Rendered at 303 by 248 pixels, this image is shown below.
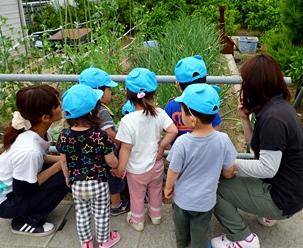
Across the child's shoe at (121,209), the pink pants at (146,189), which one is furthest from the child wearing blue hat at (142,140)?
the child's shoe at (121,209)

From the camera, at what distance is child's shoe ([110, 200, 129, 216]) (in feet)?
8.45

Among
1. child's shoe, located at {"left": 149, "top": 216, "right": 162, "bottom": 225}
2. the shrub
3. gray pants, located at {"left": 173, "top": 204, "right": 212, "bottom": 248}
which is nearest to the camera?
gray pants, located at {"left": 173, "top": 204, "right": 212, "bottom": 248}

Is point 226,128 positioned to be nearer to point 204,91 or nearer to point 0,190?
point 204,91

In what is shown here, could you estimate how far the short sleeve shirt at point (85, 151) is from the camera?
6.50ft

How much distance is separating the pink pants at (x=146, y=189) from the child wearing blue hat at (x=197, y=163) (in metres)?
0.26

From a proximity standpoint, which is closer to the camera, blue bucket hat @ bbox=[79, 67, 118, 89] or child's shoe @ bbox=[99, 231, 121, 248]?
child's shoe @ bbox=[99, 231, 121, 248]

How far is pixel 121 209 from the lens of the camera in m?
2.60

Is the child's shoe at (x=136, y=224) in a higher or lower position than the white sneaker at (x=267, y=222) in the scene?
lower

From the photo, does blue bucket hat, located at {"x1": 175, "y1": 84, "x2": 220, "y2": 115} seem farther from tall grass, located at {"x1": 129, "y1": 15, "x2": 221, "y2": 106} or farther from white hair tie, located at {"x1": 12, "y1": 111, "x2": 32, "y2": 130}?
tall grass, located at {"x1": 129, "y1": 15, "x2": 221, "y2": 106}

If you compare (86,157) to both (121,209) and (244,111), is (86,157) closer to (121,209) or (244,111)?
(121,209)

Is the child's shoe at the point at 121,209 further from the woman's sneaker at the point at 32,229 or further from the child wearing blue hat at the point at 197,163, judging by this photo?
the child wearing blue hat at the point at 197,163

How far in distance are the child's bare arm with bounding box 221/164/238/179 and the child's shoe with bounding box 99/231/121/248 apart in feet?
2.58

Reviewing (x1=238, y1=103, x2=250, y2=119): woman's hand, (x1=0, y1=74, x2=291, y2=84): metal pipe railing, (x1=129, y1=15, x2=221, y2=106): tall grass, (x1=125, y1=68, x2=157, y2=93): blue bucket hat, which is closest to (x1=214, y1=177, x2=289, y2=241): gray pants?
(x1=238, y1=103, x2=250, y2=119): woman's hand

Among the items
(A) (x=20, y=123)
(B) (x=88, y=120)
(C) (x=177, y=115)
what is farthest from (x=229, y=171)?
(A) (x=20, y=123)
